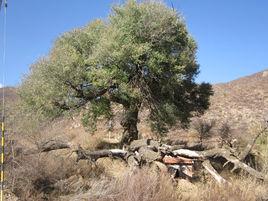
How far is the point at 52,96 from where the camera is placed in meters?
20.4

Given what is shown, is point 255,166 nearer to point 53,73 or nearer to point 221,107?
point 53,73

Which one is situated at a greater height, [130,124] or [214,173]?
[130,124]

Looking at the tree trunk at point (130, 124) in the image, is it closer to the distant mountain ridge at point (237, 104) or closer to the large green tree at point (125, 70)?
the large green tree at point (125, 70)

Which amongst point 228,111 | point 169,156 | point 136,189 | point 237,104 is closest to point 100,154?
point 169,156

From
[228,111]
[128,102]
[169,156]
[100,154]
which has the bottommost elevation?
[169,156]

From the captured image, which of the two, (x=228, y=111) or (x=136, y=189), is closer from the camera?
(x=136, y=189)

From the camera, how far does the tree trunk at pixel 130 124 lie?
818 inches

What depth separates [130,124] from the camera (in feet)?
69.5

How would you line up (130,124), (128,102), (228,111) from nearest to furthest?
(128,102), (130,124), (228,111)

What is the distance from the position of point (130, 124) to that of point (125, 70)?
109 inches

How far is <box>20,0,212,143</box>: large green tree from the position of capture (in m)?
19.7

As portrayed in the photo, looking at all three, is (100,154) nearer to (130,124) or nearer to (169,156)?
(169,156)

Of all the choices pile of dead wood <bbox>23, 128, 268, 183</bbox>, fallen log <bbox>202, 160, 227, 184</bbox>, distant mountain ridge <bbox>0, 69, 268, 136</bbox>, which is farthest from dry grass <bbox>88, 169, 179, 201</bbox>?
distant mountain ridge <bbox>0, 69, 268, 136</bbox>

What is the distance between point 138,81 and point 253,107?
18127 millimetres
